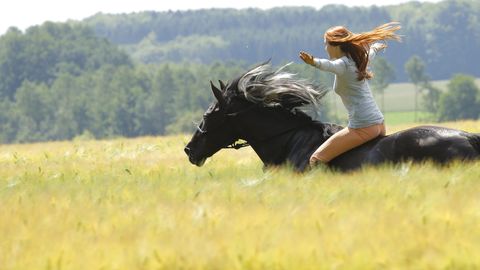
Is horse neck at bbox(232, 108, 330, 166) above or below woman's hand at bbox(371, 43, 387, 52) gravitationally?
below

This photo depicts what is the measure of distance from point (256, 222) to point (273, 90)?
578cm

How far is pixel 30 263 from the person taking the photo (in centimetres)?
634

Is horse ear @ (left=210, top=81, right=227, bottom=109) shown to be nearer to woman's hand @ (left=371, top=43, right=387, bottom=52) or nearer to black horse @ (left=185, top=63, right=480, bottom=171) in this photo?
black horse @ (left=185, top=63, right=480, bottom=171)

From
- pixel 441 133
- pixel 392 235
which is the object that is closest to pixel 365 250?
pixel 392 235

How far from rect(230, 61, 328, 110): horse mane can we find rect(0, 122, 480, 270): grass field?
7.01 feet

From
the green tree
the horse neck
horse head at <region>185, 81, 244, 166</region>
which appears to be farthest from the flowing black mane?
the green tree

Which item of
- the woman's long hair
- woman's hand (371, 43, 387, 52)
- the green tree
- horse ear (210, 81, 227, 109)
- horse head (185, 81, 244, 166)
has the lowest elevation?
the green tree

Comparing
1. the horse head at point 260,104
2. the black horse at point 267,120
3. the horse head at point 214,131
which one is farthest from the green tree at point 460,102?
the horse head at point 260,104

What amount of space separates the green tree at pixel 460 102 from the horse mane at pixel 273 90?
18101 cm

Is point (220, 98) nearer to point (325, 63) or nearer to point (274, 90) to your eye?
point (274, 90)

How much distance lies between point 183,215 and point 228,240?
1.17 meters

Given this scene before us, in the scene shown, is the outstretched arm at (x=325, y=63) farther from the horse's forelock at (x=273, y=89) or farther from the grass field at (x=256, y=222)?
the horse's forelock at (x=273, y=89)

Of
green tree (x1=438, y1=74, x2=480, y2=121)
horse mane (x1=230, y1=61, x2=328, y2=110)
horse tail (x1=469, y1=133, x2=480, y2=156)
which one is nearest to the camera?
horse tail (x1=469, y1=133, x2=480, y2=156)

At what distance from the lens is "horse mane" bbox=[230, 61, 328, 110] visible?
13.2 metres
